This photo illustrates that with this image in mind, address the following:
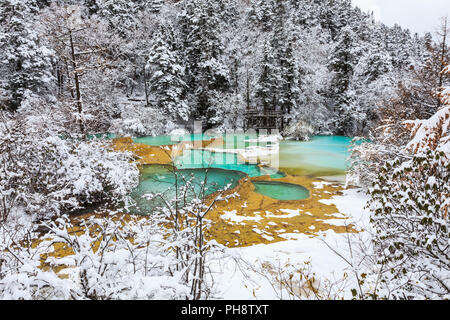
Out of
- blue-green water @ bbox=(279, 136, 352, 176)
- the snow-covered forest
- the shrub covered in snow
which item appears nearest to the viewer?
the shrub covered in snow

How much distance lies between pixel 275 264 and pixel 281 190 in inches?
216

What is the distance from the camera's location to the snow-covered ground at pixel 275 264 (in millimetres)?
3023

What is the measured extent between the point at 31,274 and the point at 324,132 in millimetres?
28185

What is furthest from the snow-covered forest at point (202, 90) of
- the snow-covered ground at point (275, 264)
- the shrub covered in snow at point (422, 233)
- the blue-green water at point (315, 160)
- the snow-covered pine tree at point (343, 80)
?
the blue-green water at point (315, 160)

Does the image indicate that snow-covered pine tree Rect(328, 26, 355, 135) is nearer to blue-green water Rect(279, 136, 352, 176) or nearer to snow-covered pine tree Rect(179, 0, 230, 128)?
blue-green water Rect(279, 136, 352, 176)

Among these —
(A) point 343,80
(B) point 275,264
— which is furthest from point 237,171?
(A) point 343,80

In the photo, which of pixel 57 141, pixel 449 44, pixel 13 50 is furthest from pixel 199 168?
pixel 13 50

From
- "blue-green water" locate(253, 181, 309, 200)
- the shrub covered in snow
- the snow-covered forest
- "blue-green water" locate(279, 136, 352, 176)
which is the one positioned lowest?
"blue-green water" locate(253, 181, 309, 200)

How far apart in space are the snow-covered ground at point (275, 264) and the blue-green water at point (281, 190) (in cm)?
265

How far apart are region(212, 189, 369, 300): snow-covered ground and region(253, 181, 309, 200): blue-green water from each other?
2.65 m

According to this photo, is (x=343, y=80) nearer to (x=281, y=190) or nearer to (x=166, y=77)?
(x=166, y=77)

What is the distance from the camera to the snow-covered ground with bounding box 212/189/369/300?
3.02 m

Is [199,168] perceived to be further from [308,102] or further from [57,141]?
→ [308,102]

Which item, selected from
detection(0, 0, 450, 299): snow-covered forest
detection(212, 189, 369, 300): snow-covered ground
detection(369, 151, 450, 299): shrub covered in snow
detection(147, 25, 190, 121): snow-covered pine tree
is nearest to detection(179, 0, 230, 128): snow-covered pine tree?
detection(0, 0, 450, 299): snow-covered forest
